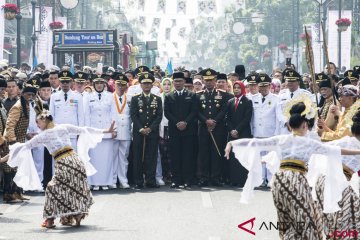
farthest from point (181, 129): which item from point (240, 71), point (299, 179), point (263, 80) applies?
point (299, 179)

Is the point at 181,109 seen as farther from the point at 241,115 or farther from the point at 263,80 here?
the point at 263,80

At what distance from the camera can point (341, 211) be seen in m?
10.8

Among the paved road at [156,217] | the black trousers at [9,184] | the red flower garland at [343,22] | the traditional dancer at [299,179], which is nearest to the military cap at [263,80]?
the paved road at [156,217]

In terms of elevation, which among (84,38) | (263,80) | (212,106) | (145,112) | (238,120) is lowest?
(238,120)

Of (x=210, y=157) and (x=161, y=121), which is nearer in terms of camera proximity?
(x=210, y=157)

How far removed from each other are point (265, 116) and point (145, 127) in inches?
86.9

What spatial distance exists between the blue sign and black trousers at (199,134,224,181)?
14.3 m

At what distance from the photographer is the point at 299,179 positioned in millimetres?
10719

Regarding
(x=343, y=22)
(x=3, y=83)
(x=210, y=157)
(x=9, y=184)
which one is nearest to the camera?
(x=9, y=184)

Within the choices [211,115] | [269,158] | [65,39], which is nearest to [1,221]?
[269,158]

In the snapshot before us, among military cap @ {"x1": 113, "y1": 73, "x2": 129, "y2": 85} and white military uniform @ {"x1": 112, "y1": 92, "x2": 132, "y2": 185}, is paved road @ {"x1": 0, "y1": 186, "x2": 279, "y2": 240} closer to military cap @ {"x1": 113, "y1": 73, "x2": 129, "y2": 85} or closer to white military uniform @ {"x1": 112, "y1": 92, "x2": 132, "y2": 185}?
white military uniform @ {"x1": 112, "y1": 92, "x2": 132, "y2": 185}

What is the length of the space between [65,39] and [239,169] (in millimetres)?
15169

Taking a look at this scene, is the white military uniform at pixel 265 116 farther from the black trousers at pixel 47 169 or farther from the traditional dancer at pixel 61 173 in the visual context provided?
the traditional dancer at pixel 61 173

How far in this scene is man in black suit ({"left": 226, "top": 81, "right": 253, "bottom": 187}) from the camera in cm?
1905
